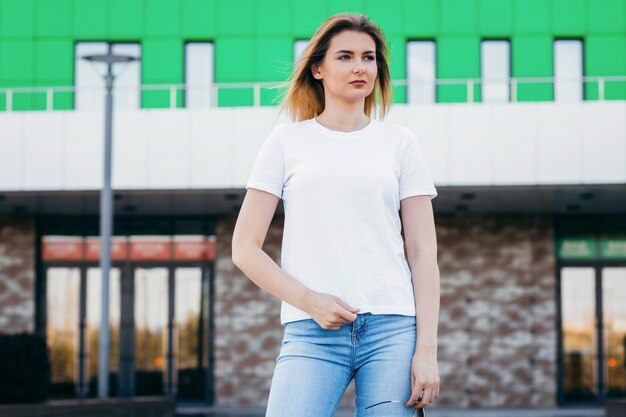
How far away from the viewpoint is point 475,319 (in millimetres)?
25281

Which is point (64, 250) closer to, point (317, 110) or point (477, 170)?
point (477, 170)

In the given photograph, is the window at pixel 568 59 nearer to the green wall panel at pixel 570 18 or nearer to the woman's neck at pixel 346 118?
the green wall panel at pixel 570 18

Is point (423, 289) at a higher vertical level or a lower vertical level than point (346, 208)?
lower

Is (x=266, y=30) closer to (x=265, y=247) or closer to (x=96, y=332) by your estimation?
(x=265, y=247)

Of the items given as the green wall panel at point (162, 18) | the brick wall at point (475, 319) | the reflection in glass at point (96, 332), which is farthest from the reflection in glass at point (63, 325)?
the green wall panel at point (162, 18)

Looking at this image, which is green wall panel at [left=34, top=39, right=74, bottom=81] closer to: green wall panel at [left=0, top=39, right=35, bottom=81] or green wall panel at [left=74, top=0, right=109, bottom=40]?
green wall panel at [left=0, top=39, right=35, bottom=81]

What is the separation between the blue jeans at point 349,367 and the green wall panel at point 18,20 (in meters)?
23.2

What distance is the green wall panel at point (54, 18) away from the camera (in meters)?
25.6

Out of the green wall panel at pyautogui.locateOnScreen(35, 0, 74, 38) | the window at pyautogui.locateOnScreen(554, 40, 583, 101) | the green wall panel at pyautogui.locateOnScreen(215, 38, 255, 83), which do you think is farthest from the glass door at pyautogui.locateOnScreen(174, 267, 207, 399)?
the window at pyautogui.locateOnScreen(554, 40, 583, 101)

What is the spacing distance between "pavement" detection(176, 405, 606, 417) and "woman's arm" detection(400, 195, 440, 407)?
62.6 feet

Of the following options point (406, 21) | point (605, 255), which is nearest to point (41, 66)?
point (406, 21)

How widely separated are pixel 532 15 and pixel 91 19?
29.1ft

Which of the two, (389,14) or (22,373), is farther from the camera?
(389,14)

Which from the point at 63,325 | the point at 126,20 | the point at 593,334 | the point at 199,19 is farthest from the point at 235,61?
the point at 593,334
